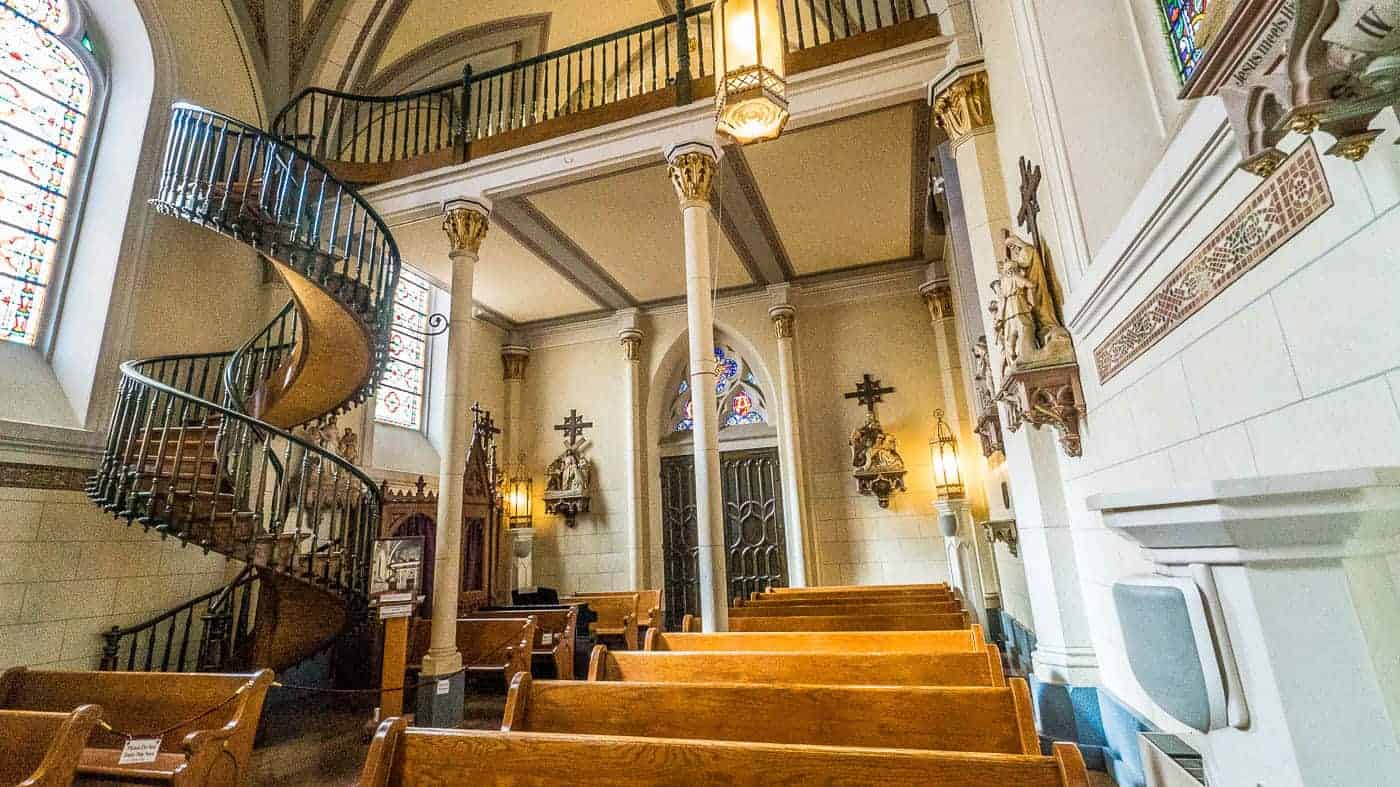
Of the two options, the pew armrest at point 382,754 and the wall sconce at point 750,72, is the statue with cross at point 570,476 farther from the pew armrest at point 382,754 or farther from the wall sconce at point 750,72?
the pew armrest at point 382,754

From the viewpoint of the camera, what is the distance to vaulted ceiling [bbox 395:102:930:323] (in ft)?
18.4

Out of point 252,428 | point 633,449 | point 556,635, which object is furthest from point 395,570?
point 633,449

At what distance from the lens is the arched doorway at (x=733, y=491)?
8.23 meters

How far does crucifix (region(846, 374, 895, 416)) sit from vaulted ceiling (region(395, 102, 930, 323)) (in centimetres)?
159

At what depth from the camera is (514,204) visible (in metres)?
6.12

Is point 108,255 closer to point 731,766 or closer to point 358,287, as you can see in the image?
point 358,287

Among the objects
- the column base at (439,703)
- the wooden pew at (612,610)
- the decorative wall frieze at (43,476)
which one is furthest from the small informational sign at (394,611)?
the wooden pew at (612,610)

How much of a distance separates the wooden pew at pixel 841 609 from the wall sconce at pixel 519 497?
16.0 feet

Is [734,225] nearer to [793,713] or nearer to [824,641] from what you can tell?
[824,641]

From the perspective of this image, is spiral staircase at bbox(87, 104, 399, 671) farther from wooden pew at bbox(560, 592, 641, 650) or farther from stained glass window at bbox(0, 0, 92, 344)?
wooden pew at bbox(560, 592, 641, 650)

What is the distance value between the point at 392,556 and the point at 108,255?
376 cm

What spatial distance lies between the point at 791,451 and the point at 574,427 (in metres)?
3.32

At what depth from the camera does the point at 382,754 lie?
157 cm

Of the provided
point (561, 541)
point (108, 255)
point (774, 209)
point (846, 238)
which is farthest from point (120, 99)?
point (846, 238)
